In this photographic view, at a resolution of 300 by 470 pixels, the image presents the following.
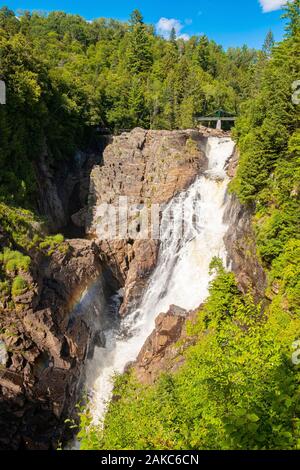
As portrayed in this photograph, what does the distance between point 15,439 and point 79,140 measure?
36.1m

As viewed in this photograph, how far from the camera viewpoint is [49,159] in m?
39.4

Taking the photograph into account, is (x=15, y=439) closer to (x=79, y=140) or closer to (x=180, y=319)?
(x=180, y=319)

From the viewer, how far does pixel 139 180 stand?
4006cm

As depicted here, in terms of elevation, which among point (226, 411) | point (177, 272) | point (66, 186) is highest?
point (66, 186)

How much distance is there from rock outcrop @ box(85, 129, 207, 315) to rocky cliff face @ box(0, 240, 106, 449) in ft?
21.0

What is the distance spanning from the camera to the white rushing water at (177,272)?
1105 inches

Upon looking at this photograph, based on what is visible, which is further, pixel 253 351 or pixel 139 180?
pixel 139 180

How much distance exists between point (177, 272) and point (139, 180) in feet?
42.7

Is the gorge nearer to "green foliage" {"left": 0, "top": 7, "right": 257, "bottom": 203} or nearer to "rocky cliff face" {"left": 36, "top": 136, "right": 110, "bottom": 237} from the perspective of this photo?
"rocky cliff face" {"left": 36, "top": 136, "right": 110, "bottom": 237}

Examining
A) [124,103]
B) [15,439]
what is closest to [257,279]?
[15,439]

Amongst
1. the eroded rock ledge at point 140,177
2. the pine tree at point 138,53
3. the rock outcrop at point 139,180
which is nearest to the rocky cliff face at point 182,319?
the rock outcrop at point 139,180

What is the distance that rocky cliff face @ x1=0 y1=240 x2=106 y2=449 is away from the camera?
20.6 meters

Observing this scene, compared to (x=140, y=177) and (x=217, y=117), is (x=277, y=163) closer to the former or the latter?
(x=140, y=177)

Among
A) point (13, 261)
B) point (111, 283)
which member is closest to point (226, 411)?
point (13, 261)
